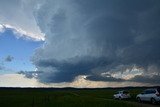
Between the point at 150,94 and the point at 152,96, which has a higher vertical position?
the point at 150,94

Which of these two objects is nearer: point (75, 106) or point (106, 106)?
point (106, 106)

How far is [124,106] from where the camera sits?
115 feet

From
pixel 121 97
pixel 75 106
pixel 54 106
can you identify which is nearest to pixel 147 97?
pixel 75 106

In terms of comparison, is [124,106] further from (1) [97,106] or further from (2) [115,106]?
(1) [97,106]

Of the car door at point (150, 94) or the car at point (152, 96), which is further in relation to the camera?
the car door at point (150, 94)

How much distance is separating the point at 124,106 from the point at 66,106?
31.7 ft

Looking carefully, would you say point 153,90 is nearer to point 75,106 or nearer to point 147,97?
point 147,97

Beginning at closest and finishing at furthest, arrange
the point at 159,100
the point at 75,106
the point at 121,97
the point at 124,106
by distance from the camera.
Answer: the point at 124,106 → the point at 159,100 → the point at 75,106 → the point at 121,97

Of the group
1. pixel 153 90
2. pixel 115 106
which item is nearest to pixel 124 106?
pixel 115 106

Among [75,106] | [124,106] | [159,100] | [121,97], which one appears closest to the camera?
[124,106]

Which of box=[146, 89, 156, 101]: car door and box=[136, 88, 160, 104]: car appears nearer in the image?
box=[136, 88, 160, 104]: car

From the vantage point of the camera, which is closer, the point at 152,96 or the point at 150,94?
the point at 152,96

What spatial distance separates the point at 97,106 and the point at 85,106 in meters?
1.96

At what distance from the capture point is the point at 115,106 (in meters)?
35.8
